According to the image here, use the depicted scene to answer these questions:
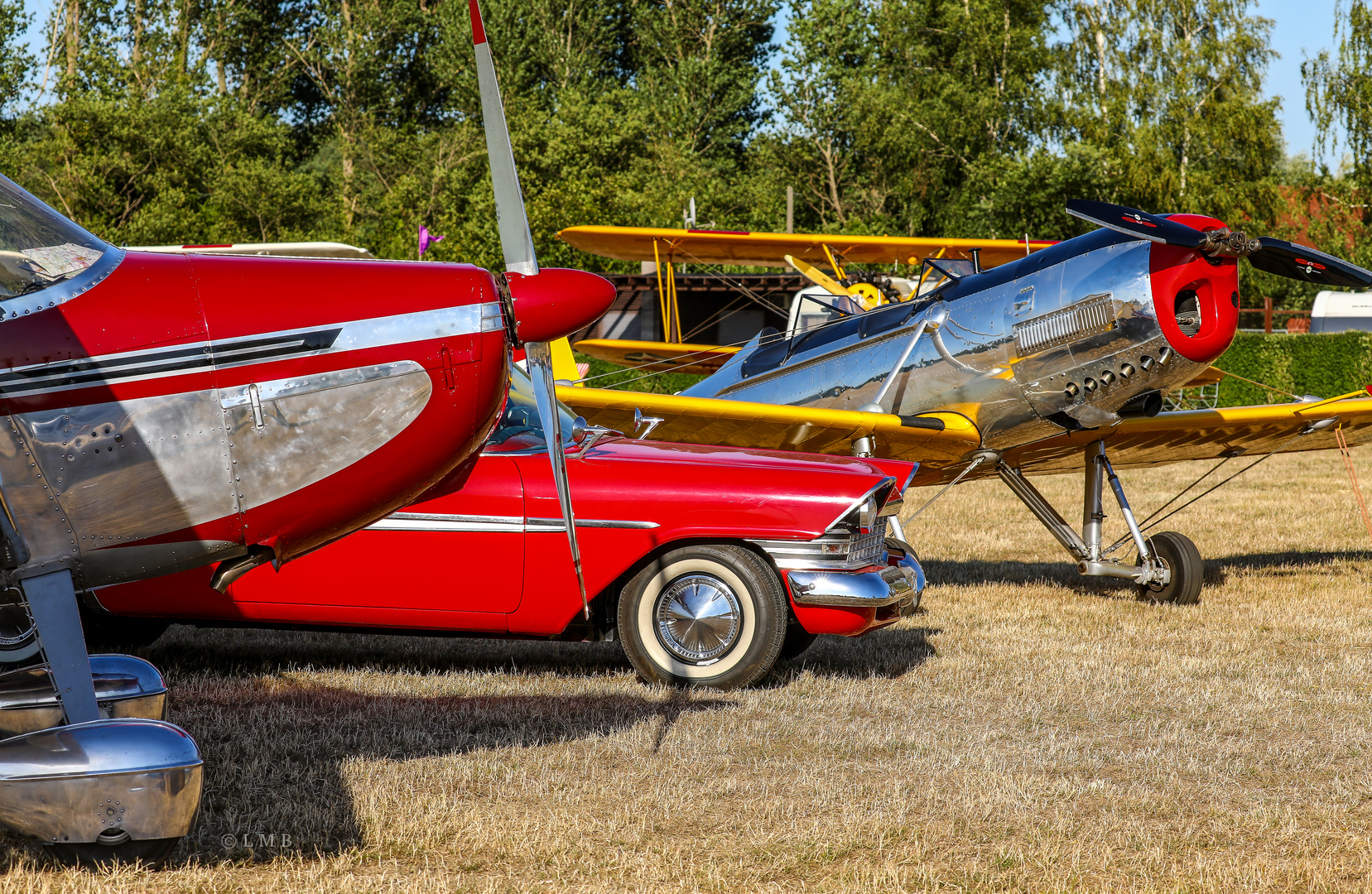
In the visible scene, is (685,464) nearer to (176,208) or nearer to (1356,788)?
(1356,788)

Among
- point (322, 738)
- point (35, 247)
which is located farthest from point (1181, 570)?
point (35, 247)

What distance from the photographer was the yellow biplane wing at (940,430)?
7484mm

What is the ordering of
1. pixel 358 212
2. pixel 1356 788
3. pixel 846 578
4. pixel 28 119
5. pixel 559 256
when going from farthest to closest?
1. pixel 358 212
2. pixel 28 119
3. pixel 559 256
4. pixel 846 578
5. pixel 1356 788

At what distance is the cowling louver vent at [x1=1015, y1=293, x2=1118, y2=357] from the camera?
710 centimetres

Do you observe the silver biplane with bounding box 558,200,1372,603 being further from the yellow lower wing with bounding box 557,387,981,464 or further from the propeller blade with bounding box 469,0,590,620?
the propeller blade with bounding box 469,0,590,620

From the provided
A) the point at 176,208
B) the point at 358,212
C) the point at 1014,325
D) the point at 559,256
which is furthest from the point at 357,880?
the point at 358,212

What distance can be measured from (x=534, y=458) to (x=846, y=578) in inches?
57.7

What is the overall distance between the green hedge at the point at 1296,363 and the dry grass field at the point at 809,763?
17884 millimetres

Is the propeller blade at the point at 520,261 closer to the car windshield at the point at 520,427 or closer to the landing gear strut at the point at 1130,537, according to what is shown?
the car windshield at the point at 520,427

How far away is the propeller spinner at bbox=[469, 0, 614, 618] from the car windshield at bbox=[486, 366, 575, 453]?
4.49ft

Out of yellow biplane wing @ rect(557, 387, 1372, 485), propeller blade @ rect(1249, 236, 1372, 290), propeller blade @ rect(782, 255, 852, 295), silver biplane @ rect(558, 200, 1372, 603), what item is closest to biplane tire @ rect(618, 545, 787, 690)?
silver biplane @ rect(558, 200, 1372, 603)

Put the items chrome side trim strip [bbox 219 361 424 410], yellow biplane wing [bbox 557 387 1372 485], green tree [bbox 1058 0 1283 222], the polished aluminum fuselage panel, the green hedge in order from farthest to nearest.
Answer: green tree [bbox 1058 0 1283 222] < the green hedge < yellow biplane wing [bbox 557 387 1372 485] < the polished aluminum fuselage panel < chrome side trim strip [bbox 219 361 424 410]

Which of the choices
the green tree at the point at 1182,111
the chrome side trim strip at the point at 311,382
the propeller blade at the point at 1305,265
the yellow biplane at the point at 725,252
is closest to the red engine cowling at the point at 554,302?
the chrome side trim strip at the point at 311,382

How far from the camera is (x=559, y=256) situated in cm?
3281
